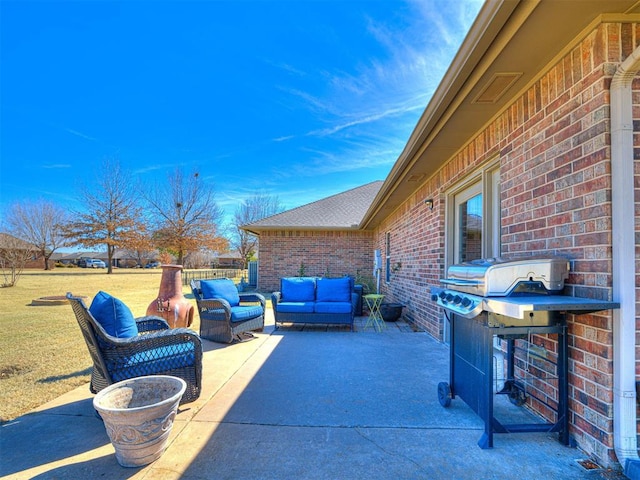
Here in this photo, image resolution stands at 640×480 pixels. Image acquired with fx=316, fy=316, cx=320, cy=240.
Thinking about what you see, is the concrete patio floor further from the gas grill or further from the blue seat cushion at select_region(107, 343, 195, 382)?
the blue seat cushion at select_region(107, 343, 195, 382)

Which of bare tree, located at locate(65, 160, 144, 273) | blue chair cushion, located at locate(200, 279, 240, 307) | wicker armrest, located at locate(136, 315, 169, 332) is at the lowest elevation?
wicker armrest, located at locate(136, 315, 169, 332)

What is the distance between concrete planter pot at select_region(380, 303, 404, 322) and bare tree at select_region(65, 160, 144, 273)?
29764 mm

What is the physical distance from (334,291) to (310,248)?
593cm

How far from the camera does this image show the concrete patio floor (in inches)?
79.1

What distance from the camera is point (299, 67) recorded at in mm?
8047

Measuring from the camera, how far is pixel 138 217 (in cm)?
3078

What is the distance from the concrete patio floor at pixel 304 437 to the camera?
2010 mm

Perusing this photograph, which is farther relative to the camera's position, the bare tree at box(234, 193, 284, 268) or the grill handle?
the bare tree at box(234, 193, 284, 268)

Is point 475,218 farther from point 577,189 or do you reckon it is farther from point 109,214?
point 109,214

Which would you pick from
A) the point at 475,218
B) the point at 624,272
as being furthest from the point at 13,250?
the point at 624,272

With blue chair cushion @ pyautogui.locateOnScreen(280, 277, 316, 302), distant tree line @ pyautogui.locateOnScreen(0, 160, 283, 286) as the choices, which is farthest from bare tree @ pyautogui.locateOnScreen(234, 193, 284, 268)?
blue chair cushion @ pyautogui.locateOnScreen(280, 277, 316, 302)

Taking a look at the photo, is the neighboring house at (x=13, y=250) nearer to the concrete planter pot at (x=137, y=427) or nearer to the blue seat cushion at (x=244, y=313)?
the blue seat cushion at (x=244, y=313)

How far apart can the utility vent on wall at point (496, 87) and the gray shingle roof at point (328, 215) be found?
9.01m

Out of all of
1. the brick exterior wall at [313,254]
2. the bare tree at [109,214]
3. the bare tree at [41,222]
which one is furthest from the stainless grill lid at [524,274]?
the bare tree at [41,222]
